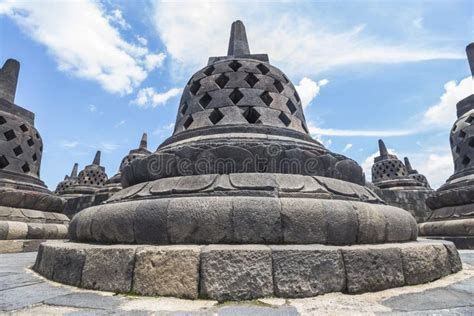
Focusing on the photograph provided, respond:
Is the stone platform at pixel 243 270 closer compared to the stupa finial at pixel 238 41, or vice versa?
the stone platform at pixel 243 270

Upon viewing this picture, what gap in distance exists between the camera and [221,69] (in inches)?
191

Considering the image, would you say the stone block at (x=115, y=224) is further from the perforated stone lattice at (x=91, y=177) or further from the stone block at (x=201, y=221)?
the perforated stone lattice at (x=91, y=177)

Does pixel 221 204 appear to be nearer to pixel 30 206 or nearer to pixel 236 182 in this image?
pixel 236 182

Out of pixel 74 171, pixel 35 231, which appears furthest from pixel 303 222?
pixel 74 171

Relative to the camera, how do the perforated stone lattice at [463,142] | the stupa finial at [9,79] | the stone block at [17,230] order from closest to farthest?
the stone block at [17,230] → the perforated stone lattice at [463,142] → the stupa finial at [9,79]

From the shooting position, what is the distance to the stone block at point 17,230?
541cm

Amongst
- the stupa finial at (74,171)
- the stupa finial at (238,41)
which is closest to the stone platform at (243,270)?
the stupa finial at (238,41)

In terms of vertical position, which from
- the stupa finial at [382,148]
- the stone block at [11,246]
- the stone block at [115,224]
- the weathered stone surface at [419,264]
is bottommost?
the stone block at [11,246]

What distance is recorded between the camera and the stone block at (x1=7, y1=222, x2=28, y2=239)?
5.41 metres

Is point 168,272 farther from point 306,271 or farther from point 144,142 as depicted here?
point 144,142

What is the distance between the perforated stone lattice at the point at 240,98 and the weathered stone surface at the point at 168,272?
2.47 m

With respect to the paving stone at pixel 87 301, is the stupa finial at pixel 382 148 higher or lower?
higher

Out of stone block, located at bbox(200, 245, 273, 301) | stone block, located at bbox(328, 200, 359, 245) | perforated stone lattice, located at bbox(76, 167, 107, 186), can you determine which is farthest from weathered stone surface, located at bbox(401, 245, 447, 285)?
perforated stone lattice, located at bbox(76, 167, 107, 186)

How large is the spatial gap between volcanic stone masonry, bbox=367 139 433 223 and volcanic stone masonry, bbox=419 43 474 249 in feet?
5.14
